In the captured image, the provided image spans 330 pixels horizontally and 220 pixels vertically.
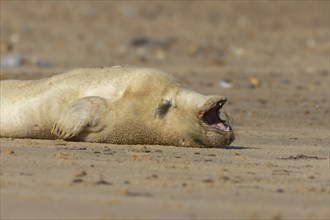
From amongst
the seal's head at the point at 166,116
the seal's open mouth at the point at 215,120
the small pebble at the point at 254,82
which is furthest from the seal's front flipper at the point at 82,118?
the small pebble at the point at 254,82

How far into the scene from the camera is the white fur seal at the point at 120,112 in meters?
7.05

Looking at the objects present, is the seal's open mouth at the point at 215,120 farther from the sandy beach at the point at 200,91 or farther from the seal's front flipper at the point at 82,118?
the seal's front flipper at the point at 82,118

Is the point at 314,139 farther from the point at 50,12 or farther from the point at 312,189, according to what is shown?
the point at 50,12

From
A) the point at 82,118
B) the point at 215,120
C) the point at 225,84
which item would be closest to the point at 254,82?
the point at 225,84

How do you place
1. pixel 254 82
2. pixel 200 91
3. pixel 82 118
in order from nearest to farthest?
pixel 82 118
pixel 200 91
pixel 254 82

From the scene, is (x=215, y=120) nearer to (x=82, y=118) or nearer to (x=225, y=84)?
(x=82, y=118)

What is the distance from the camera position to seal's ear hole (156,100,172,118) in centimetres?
707

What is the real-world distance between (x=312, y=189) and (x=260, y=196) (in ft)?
1.25

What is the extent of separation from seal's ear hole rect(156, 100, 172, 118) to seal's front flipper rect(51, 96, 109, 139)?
34cm

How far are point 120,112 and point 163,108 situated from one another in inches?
11.4

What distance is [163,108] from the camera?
23.3 feet

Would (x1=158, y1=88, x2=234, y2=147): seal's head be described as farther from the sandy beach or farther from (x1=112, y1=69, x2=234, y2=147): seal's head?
the sandy beach

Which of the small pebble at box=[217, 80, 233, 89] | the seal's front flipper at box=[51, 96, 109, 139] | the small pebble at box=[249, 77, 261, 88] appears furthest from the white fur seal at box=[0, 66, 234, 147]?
the small pebble at box=[249, 77, 261, 88]

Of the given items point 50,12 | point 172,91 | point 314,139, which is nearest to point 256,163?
point 172,91
